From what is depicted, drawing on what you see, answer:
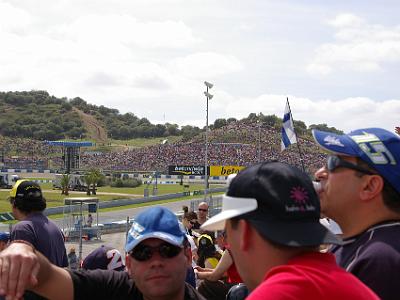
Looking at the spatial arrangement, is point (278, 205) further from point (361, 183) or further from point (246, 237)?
point (361, 183)

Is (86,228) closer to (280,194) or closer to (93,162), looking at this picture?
(280,194)

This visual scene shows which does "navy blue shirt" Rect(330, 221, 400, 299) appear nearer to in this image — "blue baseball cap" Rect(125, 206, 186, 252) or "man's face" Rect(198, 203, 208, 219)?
"blue baseball cap" Rect(125, 206, 186, 252)

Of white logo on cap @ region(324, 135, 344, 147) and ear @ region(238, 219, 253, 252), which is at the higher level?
white logo on cap @ region(324, 135, 344, 147)

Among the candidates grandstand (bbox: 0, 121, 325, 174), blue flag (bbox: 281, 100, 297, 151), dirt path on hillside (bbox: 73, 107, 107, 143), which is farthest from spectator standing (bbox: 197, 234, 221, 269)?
dirt path on hillside (bbox: 73, 107, 107, 143)

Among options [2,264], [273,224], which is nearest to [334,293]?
[273,224]

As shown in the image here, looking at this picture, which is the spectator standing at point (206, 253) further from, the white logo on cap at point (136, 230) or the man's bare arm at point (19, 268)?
the man's bare arm at point (19, 268)

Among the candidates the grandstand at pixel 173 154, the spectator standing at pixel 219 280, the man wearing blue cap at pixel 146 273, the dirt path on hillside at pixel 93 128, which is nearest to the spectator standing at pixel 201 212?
the spectator standing at pixel 219 280

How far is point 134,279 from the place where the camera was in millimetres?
2723

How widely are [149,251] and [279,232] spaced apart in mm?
1066

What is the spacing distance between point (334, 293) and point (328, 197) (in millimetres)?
1066

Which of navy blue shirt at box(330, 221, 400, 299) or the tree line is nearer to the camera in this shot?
navy blue shirt at box(330, 221, 400, 299)

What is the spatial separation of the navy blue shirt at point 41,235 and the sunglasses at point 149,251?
83.7 inches

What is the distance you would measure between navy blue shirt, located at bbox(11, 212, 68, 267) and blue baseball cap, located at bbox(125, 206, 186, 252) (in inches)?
82.7

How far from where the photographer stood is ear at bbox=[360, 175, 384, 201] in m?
2.64
